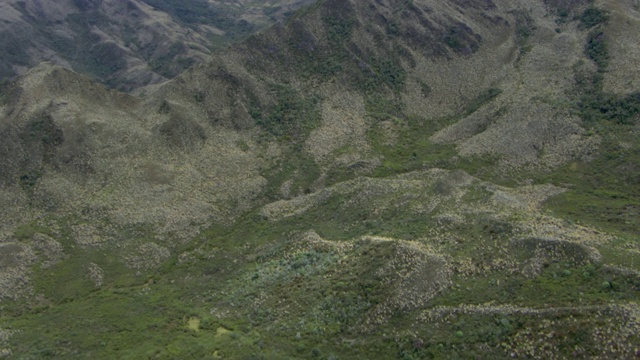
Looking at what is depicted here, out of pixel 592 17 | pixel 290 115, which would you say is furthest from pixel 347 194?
pixel 592 17

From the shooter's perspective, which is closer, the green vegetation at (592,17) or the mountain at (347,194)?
the mountain at (347,194)

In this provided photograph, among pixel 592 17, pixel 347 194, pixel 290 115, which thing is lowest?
pixel 347 194

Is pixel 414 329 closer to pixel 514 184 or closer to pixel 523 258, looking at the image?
pixel 523 258

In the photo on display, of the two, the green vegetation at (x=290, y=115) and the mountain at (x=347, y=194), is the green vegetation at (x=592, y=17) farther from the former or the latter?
the green vegetation at (x=290, y=115)

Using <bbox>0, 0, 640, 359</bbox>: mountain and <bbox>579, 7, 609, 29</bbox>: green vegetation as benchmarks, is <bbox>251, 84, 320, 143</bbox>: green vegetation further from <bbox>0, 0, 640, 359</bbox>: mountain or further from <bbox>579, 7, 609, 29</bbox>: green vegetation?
<bbox>579, 7, 609, 29</bbox>: green vegetation

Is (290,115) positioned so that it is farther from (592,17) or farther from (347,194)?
(592,17)

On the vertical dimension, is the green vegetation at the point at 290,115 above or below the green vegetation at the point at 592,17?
below

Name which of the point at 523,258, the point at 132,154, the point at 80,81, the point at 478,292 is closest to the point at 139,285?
the point at 132,154

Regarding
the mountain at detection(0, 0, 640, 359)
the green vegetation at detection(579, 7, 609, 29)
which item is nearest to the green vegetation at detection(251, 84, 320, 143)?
the mountain at detection(0, 0, 640, 359)

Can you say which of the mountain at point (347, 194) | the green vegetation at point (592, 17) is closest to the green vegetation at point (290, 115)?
the mountain at point (347, 194)
